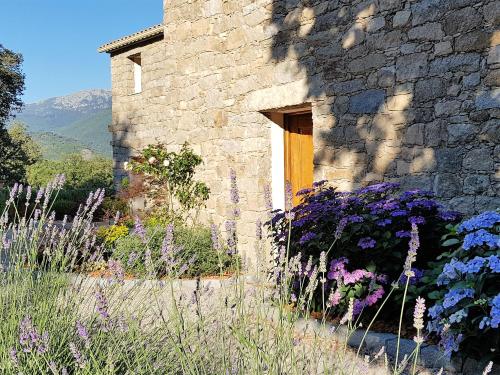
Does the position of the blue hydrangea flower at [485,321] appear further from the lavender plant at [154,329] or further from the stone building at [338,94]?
the stone building at [338,94]

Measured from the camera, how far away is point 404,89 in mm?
4871

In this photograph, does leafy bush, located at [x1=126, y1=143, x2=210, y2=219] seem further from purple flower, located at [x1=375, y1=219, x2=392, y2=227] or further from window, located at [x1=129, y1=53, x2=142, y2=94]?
purple flower, located at [x1=375, y1=219, x2=392, y2=227]

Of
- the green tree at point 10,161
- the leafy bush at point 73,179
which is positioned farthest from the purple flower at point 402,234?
the green tree at point 10,161

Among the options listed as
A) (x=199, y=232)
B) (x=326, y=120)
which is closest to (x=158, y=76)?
(x=199, y=232)

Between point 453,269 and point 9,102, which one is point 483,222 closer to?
point 453,269

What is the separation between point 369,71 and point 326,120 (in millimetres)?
704

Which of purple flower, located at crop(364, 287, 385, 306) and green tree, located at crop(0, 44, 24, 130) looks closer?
purple flower, located at crop(364, 287, 385, 306)

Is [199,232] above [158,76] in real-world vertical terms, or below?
below

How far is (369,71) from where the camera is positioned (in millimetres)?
5156

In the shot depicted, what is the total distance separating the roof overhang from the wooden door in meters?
4.82

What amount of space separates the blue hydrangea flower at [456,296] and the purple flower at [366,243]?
1.06 meters

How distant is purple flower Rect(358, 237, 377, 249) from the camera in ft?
13.1

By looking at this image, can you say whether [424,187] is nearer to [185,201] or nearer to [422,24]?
[422,24]

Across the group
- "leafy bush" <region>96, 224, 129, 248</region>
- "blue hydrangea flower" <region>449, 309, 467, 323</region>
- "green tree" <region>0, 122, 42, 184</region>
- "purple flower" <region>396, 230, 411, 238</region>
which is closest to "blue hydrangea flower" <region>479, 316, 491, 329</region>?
"blue hydrangea flower" <region>449, 309, 467, 323</region>
